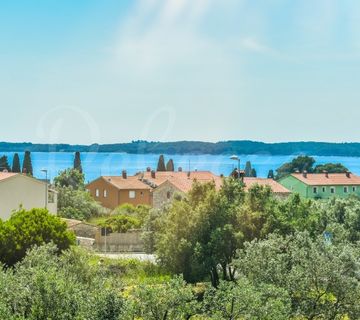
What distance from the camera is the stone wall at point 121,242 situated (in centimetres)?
4947

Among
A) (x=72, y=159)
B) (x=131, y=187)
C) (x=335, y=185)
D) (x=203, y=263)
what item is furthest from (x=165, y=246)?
(x=72, y=159)

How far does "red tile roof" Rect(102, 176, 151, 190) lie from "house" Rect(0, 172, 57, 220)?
998 inches

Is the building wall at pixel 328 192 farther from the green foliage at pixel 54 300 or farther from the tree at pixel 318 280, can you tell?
the green foliage at pixel 54 300

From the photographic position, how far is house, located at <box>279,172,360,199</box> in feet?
289

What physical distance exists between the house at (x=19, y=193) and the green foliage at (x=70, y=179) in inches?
1162

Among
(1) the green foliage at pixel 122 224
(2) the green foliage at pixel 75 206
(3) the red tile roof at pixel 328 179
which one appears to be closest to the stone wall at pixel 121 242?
(1) the green foliage at pixel 122 224

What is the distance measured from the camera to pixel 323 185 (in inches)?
3492

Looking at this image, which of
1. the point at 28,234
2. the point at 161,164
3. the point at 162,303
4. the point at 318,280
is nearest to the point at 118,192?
the point at 161,164

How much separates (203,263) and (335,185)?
2327 inches

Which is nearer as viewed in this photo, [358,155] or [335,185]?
[335,185]

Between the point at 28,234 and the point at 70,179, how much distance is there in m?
46.3

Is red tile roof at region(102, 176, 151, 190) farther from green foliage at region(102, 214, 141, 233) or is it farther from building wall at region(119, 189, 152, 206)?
green foliage at region(102, 214, 141, 233)

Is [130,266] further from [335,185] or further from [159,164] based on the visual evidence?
[159,164]

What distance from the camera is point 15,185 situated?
160ft
